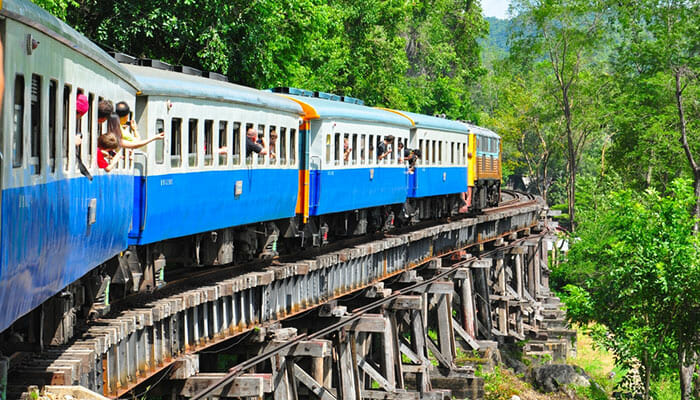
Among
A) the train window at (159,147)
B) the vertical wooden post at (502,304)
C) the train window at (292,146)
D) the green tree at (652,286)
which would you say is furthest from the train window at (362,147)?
the vertical wooden post at (502,304)

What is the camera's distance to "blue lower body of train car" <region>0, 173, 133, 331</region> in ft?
17.9

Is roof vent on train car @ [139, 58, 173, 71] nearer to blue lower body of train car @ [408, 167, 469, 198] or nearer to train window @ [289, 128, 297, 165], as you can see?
train window @ [289, 128, 297, 165]

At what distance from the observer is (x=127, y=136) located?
1012 centimetres

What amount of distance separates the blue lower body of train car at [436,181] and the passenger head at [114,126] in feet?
52.9

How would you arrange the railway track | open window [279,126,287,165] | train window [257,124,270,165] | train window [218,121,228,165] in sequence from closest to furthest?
the railway track
train window [218,121,228,165]
train window [257,124,270,165]
open window [279,126,287,165]

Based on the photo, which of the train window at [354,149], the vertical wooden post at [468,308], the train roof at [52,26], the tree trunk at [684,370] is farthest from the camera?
the vertical wooden post at [468,308]

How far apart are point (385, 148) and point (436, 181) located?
5012 millimetres

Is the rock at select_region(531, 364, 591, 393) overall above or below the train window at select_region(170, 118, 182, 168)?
below

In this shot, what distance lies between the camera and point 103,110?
916 cm

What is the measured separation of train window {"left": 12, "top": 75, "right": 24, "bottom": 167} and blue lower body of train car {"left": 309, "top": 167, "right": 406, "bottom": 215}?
12.3m

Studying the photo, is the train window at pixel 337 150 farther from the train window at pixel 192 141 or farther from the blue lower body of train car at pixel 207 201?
the train window at pixel 192 141

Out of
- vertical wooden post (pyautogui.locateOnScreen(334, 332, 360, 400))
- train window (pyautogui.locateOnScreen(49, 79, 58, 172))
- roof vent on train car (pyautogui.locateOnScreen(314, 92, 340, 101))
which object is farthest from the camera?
roof vent on train car (pyautogui.locateOnScreen(314, 92, 340, 101))

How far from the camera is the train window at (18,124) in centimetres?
558

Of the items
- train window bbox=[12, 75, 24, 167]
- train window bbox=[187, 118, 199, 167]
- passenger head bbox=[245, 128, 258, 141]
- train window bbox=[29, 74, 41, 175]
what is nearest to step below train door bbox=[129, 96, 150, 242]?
train window bbox=[187, 118, 199, 167]
